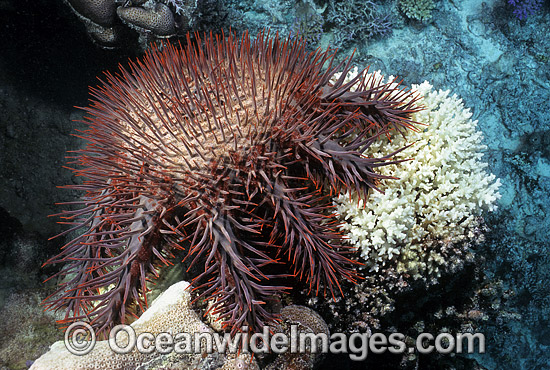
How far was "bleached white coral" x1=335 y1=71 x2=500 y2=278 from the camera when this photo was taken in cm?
308

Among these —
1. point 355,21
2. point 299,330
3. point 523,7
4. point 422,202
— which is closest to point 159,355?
point 299,330

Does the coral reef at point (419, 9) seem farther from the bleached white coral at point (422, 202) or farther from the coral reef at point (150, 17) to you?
the coral reef at point (150, 17)

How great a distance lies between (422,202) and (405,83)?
2.10m

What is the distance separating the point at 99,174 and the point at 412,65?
13.5 ft

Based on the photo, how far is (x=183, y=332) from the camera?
275 centimetres

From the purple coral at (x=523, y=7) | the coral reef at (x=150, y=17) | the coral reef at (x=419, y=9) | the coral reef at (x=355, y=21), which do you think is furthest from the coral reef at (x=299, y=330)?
the purple coral at (x=523, y=7)

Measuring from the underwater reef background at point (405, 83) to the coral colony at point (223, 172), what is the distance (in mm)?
1136

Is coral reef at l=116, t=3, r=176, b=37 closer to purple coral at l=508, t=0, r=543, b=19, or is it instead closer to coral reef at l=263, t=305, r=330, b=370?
coral reef at l=263, t=305, r=330, b=370

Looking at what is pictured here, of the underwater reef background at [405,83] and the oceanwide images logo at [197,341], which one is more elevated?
the underwater reef background at [405,83]

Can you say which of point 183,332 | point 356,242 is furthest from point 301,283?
point 183,332

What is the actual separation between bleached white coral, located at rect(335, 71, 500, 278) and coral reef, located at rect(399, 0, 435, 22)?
2.16 meters

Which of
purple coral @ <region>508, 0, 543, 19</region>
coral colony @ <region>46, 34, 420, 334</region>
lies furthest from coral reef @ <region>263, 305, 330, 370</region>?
purple coral @ <region>508, 0, 543, 19</region>

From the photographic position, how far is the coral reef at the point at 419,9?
488 cm

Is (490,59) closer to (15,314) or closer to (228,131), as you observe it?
(228,131)
